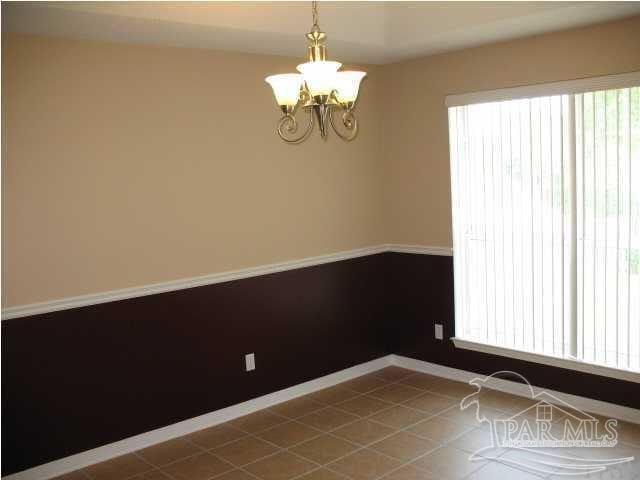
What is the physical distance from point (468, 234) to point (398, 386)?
1.24 meters

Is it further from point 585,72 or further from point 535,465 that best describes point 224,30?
point 535,465

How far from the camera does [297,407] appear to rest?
4508 mm

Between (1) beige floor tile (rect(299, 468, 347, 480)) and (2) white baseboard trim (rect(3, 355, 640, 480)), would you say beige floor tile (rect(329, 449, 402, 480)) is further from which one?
(2) white baseboard trim (rect(3, 355, 640, 480))

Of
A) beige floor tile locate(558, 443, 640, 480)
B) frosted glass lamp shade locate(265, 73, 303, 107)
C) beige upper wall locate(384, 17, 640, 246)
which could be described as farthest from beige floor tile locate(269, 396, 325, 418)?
frosted glass lamp shade locate(265, 73, 303, 107)

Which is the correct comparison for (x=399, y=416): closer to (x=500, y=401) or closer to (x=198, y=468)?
(x=500, y=401)

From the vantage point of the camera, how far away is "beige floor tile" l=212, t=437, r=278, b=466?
375 cm

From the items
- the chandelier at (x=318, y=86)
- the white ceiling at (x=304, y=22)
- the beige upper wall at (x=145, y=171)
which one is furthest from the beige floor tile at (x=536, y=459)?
the white ceiling at (x=304, y=22)

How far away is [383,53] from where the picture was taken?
4.58 m

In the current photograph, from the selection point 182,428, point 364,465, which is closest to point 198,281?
point 182,428

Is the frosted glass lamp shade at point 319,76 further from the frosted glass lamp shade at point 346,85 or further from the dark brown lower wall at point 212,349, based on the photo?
the dark brown lower wall at point 212,349

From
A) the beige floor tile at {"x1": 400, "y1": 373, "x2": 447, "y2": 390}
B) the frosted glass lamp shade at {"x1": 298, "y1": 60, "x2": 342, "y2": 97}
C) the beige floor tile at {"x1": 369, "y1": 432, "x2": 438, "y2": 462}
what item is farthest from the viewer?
the beige floor tile at {"x1": 400, "y1": 373, "x2": 447, "y2": 390}

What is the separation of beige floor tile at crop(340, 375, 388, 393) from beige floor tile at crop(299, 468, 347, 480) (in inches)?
50.1

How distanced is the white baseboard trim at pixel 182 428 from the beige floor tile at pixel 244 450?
0.33 meters

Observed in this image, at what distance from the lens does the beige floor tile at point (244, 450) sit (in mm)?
3752
